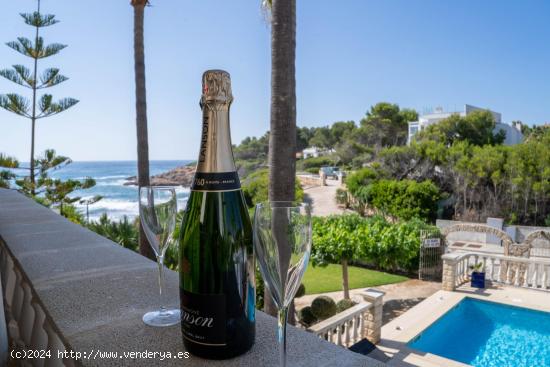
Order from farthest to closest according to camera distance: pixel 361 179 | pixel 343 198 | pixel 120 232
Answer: pixel 343 198 → pixel 361 179 → pixel 120 232

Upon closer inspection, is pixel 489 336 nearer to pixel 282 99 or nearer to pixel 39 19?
pixel 282 99

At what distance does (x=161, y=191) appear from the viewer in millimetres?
730

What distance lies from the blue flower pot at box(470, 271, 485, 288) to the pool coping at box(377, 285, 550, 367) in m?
0.13

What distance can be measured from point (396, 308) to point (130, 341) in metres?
7.60

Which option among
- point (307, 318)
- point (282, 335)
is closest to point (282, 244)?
point (282, 335)

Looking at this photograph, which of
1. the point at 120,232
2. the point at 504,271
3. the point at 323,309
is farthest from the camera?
the point at 504,271

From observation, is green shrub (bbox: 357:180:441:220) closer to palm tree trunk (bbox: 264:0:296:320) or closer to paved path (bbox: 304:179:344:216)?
paved path (bbox: 304:179:344:216)

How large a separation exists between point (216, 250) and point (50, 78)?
9623 millimetres

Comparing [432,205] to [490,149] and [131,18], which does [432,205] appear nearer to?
[490,149]

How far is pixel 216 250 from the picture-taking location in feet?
1.87

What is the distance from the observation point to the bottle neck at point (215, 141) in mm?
548

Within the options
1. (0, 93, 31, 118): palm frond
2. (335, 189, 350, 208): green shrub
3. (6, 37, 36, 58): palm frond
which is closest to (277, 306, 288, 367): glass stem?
(0, 93, 31, 118): palm frond

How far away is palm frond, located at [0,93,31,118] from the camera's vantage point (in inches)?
312

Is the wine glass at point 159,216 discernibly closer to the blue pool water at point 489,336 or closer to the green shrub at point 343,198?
the blue pool water at point 489,336
